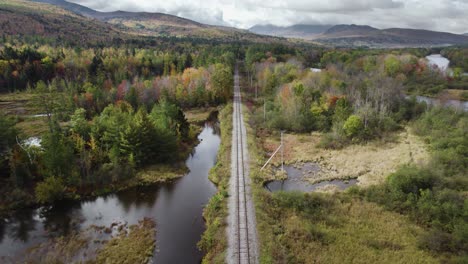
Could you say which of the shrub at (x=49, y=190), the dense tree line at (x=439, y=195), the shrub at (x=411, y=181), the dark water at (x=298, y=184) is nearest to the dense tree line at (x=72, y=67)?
the shrub at (x=49, y=190)

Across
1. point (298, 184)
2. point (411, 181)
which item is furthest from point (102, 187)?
point (411, 181)

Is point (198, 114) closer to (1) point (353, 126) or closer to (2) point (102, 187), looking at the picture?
(1) point (353, 126)

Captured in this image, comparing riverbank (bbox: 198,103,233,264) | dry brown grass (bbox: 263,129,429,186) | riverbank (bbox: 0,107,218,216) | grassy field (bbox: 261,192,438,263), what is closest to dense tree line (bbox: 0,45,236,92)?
riverbank (bbox: 0,107,218,216)

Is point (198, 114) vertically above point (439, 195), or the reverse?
point (198, 114)

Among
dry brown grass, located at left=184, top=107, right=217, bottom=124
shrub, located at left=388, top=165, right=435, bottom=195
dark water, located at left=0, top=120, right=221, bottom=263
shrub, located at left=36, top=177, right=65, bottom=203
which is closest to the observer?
dark water, located at left=0, top=120, right=221, bottom=263

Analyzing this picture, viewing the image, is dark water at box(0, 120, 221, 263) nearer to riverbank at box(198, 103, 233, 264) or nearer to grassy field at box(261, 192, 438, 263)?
riverbank at box(198, 103, 233, 264)

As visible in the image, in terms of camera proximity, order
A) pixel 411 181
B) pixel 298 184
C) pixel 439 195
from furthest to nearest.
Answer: pixel 298 184, pixel 411 181, pixel 439 195
